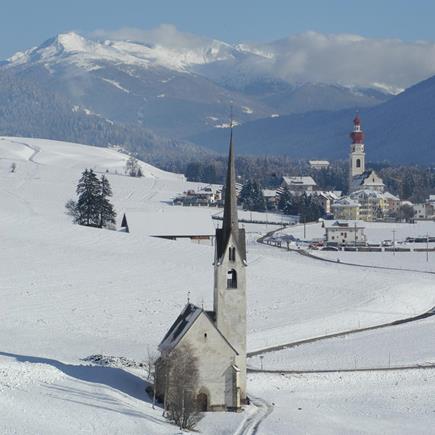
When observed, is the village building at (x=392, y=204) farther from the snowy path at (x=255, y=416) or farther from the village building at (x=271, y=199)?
the snowy path at (x=255, y=416)

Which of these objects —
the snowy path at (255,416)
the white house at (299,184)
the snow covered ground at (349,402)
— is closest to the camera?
the snowy path at (255,416)

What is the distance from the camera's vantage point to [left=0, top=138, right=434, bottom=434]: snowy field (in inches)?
1265

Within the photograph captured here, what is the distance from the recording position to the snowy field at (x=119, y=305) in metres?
32.1

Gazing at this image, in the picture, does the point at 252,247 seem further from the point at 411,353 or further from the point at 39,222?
the point at 411,353

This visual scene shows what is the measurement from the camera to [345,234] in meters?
117

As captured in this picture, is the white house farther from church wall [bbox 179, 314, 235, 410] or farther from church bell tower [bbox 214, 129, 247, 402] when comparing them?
church wall [bbox 179, 314, 235, 410]

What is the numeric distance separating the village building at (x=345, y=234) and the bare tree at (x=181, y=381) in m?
82.1

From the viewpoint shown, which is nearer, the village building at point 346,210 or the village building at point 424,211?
the village building at point 346,210

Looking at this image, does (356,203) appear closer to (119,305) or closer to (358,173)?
(358,173)

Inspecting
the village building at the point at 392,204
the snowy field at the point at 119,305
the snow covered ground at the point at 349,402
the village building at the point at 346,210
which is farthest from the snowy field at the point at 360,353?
the village building at the point at 392,204

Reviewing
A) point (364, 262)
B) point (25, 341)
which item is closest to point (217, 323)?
point (25, 341)

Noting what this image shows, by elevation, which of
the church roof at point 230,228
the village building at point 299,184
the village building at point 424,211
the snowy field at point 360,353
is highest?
the village building at point 299,184

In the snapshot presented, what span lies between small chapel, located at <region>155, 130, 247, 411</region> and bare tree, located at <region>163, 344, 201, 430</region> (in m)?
0.04

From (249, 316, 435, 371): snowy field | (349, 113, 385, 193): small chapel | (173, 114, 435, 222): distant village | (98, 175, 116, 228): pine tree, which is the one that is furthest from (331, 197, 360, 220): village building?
(249, 316, 435, 371): snowy field
